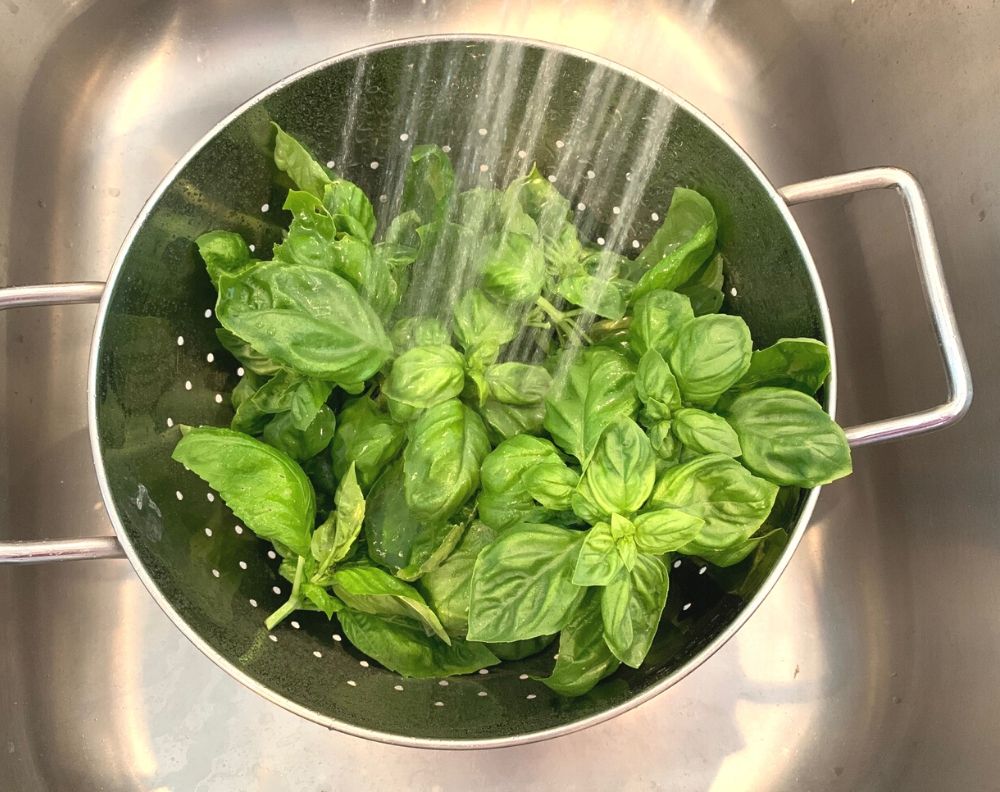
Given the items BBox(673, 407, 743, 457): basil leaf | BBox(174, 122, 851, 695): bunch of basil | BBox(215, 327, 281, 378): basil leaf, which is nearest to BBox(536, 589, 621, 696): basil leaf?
BBox(174, 122, 851, 695): bunch of basil

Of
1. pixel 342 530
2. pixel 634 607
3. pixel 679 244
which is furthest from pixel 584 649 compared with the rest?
pixel 679 244

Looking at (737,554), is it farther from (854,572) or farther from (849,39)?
(849,39)

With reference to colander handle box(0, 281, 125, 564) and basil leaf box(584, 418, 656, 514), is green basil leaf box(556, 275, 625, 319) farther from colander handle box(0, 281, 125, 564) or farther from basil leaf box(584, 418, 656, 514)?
colander handle box(0, 281, 125, 564)

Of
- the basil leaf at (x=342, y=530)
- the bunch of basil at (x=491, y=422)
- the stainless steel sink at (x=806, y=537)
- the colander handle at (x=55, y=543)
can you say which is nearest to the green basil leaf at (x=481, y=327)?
the bunch of basil at (x=491, y=422)

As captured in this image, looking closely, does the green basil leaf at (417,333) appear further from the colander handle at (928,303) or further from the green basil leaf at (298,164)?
the colander handle at (928,303)

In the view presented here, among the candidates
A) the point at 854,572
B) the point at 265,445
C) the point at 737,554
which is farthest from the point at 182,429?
the point at 854,572

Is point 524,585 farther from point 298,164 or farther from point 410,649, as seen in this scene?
point 298,164

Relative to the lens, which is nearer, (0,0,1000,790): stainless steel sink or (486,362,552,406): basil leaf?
(486,362,552,406): basil leaf
